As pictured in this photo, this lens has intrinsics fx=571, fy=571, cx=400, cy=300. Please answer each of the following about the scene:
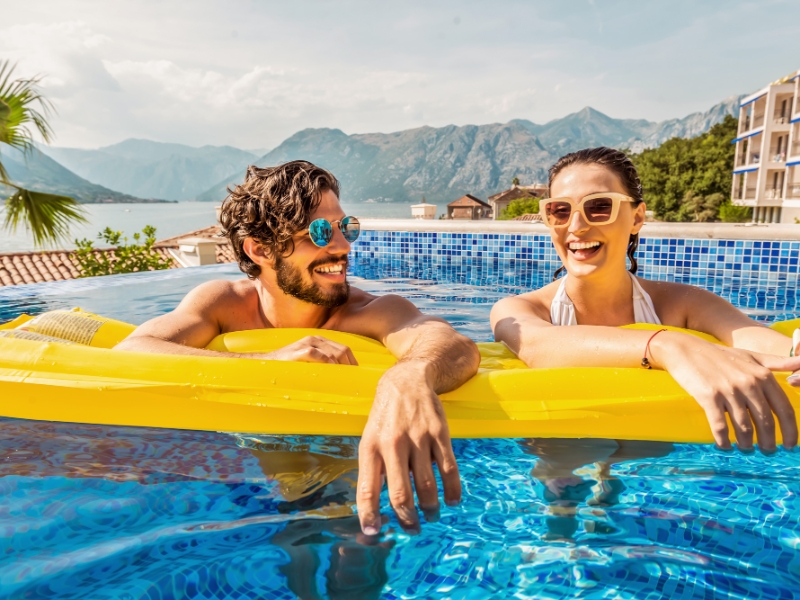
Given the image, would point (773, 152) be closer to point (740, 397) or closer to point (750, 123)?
point (750, 123)

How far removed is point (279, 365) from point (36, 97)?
798 centimetres

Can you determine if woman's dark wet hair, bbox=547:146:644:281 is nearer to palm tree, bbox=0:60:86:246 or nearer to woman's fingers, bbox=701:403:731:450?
woman's fingers, bbox=701:403:731:450

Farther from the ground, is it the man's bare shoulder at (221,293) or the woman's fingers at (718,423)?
the man's bare shoulder at (221,293)

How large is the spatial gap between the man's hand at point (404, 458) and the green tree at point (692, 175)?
45131mm

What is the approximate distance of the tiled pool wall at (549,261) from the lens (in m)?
6.14

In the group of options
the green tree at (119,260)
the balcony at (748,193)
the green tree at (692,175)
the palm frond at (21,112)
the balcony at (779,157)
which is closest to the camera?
the palm frond at (21,112)

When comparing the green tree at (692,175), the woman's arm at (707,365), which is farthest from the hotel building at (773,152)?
the woman's arm at (707,365)

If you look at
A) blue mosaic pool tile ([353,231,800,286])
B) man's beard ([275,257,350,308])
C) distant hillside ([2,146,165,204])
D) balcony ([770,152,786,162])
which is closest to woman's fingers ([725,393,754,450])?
man's beard ([275,257,350,308])

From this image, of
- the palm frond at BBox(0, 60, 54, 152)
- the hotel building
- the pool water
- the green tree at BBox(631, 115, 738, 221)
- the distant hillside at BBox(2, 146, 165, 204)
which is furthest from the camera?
the distant hillside at BBox(2, 146, 165, 204)

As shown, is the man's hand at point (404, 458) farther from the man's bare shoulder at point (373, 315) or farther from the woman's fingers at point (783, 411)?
the man's bare shoulder at point (373, 315)

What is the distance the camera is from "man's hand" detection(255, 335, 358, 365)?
1.95 metres

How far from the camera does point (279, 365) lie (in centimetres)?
188

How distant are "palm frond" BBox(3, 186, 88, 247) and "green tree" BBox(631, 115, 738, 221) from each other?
42065 mm

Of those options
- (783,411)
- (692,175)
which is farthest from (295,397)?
(692,175)
